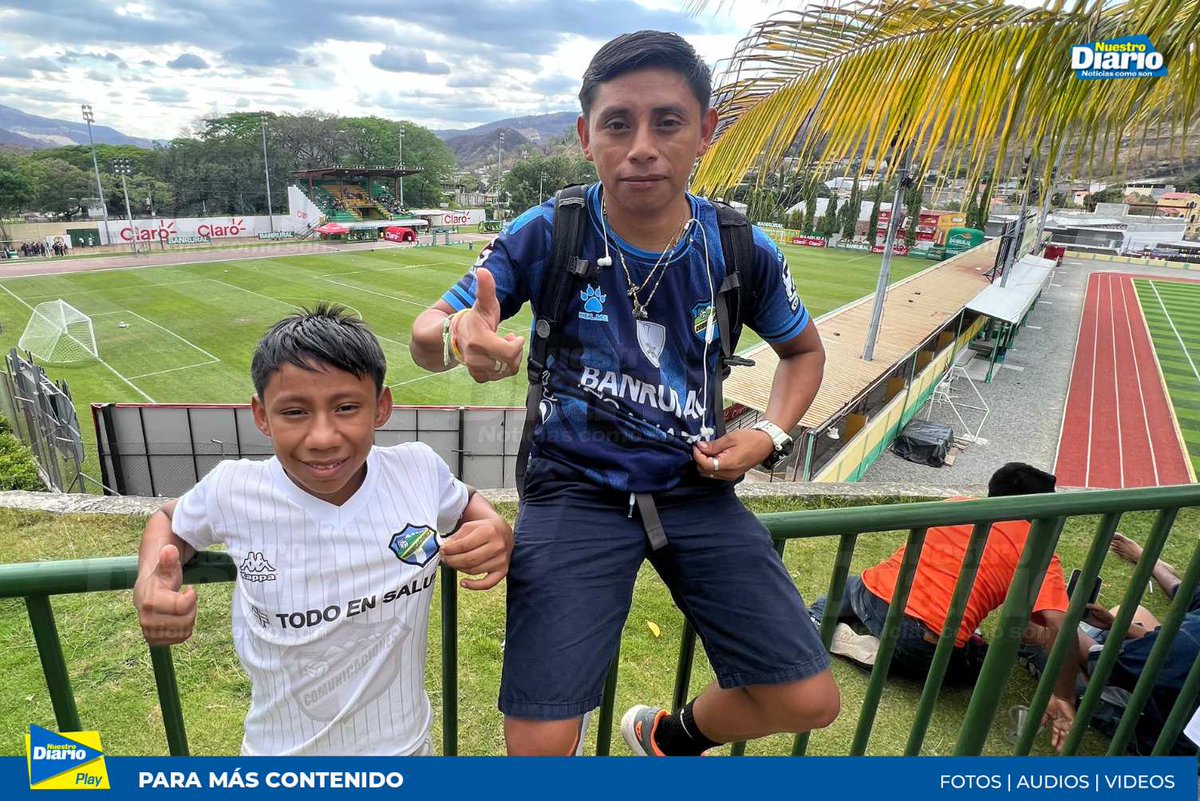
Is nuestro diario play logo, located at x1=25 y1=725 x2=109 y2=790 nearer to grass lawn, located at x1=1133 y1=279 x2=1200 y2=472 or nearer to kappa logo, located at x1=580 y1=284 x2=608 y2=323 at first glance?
kappa logo, located at x1=580 y1=284 x2=608 y2=323

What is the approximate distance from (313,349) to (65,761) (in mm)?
1000

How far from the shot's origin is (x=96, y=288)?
28.6 m

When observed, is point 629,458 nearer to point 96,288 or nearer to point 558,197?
point 558,197

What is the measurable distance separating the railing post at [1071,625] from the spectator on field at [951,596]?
8.3 inches

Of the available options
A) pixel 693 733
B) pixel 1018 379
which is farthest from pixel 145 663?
pixel 1018 379

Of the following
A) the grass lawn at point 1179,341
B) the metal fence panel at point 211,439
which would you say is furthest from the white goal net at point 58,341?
the grass lawn at point 1179,341

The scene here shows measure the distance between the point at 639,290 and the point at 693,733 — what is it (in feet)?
4.28

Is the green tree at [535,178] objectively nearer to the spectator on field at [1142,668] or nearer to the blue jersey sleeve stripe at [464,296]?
the spectator on field at [1142,668]

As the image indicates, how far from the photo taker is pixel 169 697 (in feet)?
5.25

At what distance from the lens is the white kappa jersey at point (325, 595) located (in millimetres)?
1537

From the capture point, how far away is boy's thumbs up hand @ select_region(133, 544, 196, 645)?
1.37 meters

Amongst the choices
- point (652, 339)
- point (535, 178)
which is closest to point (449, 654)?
point (652, 339)

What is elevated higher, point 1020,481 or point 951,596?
point 1020,481

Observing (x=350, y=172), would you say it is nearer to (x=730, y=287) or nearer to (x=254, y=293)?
(x=254, y=293)
